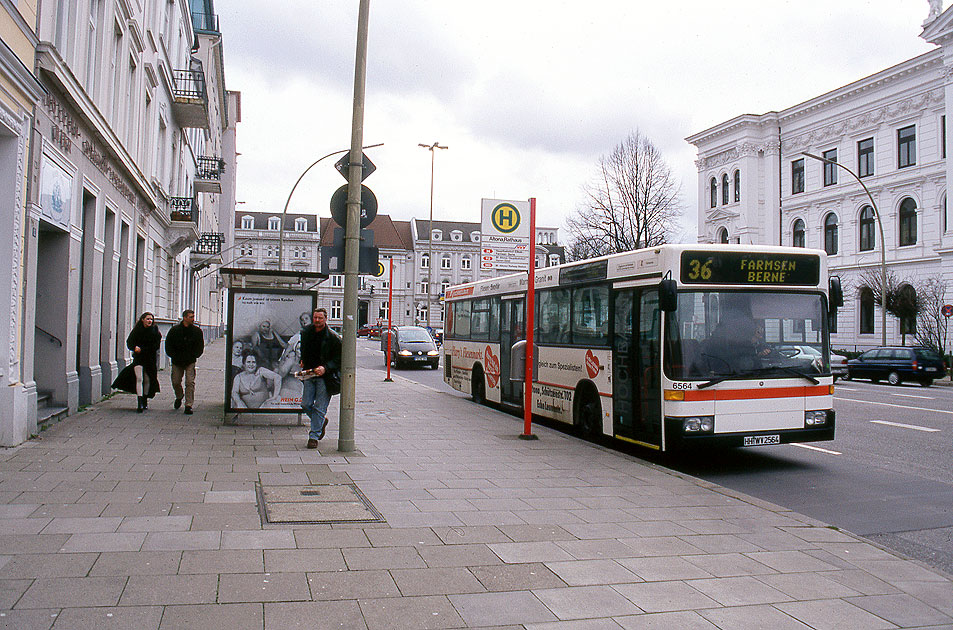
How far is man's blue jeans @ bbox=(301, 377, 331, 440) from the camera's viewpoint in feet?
33.7

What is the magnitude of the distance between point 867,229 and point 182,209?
3994 cm

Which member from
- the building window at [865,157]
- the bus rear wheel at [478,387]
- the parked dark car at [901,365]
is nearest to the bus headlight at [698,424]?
the bus rear wheel at [478,387]

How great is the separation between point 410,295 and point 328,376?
4105 inches

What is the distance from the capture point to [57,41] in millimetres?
11727

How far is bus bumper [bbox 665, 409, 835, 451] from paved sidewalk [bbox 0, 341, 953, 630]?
417 millimetres

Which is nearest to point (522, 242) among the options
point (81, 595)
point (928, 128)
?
point (81, 595)

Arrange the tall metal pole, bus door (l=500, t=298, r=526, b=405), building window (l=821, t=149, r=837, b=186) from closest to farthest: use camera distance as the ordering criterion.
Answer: the tall metal pole
bus door (l=500, t=298, r=526, b=405)
building window (l=821, t=149, r=837, b=186)

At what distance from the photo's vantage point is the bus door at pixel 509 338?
601 inches

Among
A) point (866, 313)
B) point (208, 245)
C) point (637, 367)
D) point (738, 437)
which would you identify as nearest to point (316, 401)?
point (637, 367)

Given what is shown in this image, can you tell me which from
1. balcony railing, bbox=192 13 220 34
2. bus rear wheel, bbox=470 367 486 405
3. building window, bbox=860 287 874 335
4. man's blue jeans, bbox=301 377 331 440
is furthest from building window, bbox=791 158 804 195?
man's blue jeans, bbox=301 377 331 440

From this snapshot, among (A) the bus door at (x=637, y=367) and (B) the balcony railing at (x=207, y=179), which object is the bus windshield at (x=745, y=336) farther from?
(B) the balcony railing at (x=207, y=179)

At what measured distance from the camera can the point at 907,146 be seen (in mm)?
45406

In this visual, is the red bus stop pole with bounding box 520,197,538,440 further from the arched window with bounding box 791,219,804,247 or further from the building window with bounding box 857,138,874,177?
the arched window with bounding box 791,219,804,247

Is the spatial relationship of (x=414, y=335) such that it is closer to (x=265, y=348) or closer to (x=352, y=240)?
(x=265, y=348)
